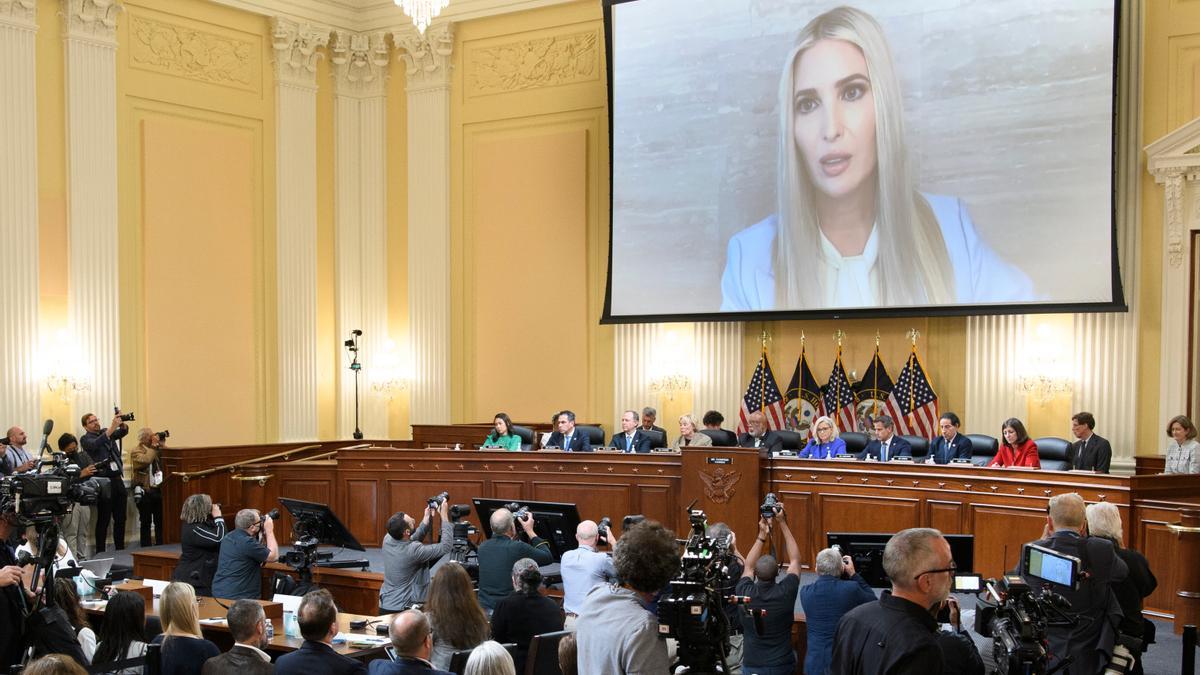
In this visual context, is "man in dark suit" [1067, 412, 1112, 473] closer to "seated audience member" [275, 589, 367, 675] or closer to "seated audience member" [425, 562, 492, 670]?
"seated audience member" [425, 562, 492, 670]

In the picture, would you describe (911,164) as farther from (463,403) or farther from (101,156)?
(101,156)

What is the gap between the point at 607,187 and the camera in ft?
52.0

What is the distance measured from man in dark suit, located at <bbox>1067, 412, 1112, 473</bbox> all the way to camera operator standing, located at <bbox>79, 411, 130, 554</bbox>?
374 inches

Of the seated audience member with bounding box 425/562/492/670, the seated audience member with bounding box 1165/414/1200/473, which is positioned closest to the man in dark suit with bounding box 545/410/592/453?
the seated audience member with bounding box 1165/414/1200/473

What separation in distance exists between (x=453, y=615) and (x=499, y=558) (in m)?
1.69

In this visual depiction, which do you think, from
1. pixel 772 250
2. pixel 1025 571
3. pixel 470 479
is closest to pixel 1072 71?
pixel 772 250

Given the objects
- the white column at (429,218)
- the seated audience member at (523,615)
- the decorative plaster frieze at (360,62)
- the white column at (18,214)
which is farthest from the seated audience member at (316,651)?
the decorative plaster frieze at (360,62)

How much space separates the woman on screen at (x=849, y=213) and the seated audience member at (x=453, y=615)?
8670mm

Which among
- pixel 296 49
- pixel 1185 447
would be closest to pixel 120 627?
pixel 1185 447

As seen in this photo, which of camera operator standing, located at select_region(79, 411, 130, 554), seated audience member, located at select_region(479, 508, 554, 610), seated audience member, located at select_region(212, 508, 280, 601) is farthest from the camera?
camera operator standing, located at select_region(79, 411, 130, 554)

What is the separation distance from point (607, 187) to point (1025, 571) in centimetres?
1147

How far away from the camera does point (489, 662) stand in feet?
15.0

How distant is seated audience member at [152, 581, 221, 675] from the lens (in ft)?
17.7

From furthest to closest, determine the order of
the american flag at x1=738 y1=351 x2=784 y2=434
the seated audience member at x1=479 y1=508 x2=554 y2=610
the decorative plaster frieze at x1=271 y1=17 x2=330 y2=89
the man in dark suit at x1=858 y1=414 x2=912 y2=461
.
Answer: the decorative plaster frieze at x1=271 y1=17 x2=330 y2=89
the american flag at x1=738 y1=351 x2=784 y2=434
the man in dark suit at x1=858 y1=414 x2=912 y2=461
the seated audience member at x1=479 y1=508 x2=554 y2=610
